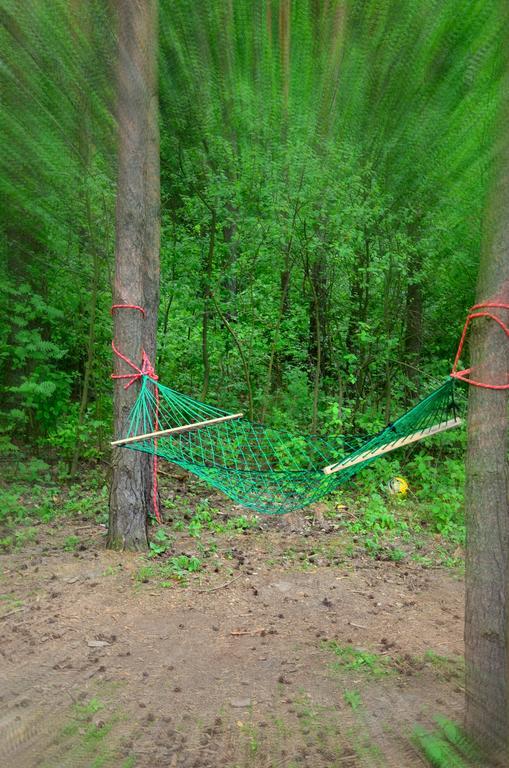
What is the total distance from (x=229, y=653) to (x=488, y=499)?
57.8 inches

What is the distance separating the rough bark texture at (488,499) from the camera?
1.44 m

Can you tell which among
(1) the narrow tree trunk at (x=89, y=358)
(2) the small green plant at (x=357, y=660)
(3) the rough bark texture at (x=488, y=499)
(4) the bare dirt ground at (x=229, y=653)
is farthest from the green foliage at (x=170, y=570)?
(3) the rough bark texture at (x=488, y=499)

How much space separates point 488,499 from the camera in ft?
5.29

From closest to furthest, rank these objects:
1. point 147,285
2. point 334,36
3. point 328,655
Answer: point 334,36
point 328,655
point 147,285

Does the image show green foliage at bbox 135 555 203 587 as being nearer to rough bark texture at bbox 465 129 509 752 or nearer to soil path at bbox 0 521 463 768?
soil path at bbox 0 521 463 768

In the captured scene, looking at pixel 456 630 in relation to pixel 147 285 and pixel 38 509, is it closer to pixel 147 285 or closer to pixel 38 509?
pixel 147 285

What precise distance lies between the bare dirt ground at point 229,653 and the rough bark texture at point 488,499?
0.65ft

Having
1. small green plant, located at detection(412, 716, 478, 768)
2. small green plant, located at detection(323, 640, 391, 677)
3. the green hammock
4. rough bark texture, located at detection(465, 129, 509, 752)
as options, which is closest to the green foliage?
the green hammock

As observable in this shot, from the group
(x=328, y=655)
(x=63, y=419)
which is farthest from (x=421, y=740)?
(x=63, y=419)

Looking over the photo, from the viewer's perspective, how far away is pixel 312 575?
359 centimetres

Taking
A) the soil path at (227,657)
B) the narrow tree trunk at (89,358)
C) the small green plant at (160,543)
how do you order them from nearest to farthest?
the soil path at (227,657), the small green plant at (160,543), the narrow tree trunk at (89,358)

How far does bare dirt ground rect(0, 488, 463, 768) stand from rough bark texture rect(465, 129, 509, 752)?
0.65 feet

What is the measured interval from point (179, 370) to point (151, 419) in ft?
8.81

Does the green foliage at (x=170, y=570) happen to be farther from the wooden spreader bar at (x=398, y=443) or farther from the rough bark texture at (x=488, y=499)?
the rough bark texture at (x=488, y=499)
